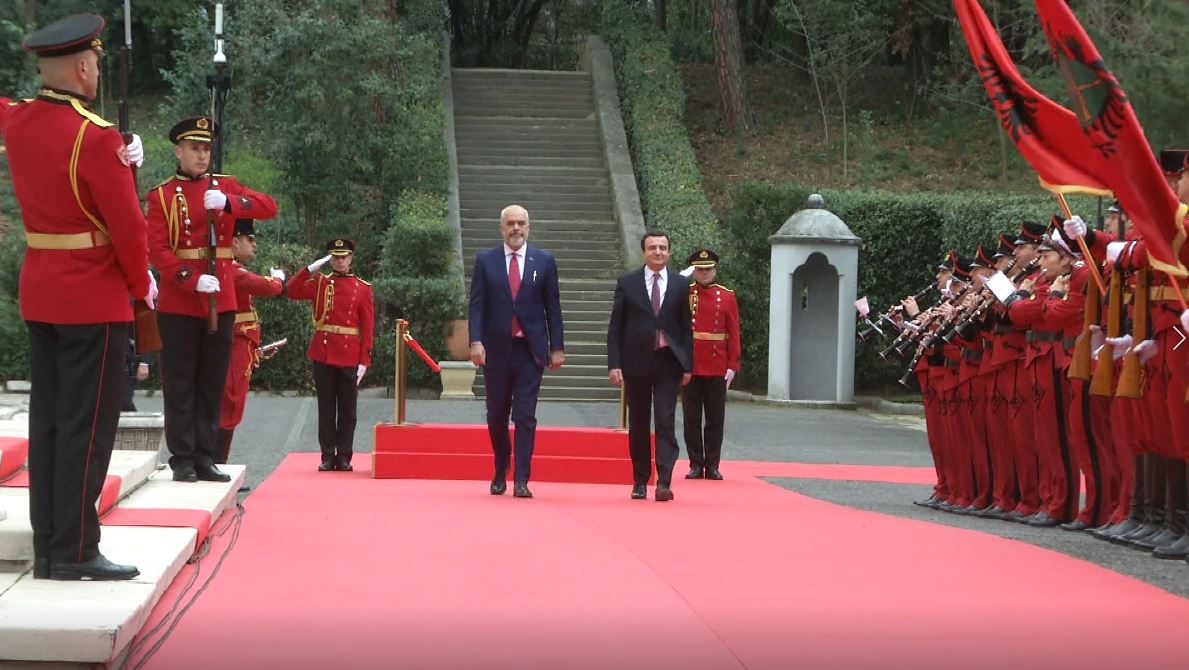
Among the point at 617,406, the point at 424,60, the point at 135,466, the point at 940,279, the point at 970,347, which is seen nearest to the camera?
the point at 135,466

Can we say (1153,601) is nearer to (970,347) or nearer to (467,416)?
(970,347)

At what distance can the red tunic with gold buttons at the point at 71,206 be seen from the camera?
6.40 meters

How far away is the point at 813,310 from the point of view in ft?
86.3

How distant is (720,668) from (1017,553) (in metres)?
3.83

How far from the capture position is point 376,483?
13.1m

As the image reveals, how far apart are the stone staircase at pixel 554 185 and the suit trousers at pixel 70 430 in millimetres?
18592

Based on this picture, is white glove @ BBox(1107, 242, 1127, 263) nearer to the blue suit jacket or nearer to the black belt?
the black belt

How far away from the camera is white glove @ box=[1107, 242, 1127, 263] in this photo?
9.41m

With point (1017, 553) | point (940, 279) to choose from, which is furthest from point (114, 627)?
point (940, 279)

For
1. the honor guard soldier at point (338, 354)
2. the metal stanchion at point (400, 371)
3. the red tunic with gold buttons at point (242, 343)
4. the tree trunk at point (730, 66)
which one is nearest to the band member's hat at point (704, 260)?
the metal stanchion at point (400, 371)

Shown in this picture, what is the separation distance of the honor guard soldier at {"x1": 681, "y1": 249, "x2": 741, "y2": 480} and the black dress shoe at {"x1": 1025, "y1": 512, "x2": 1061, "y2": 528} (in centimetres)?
394

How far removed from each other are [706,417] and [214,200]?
6.82 meters

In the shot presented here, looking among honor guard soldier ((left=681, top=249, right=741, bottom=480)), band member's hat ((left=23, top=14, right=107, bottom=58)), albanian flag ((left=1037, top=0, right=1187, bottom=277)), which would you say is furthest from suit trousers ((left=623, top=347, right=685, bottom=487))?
band member's hat ((left=23, top=14, right=107, bottom=58))

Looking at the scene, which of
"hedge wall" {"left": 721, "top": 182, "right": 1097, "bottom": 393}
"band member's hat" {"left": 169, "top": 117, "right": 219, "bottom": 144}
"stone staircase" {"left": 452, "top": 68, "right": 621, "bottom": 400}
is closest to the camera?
"band member's hat" {"left": 169, "top": 117, "right": 219, "bottom": 144}
